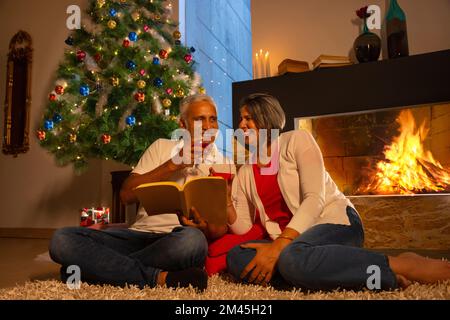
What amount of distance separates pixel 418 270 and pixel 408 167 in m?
1.35

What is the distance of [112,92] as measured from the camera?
2293mm

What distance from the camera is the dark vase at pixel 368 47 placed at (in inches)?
87.0

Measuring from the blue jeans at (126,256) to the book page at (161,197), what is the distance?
0.40ft

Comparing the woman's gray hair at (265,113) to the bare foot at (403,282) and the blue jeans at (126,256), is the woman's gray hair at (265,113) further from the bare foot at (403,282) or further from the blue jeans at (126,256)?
the bare foot at (403,282)

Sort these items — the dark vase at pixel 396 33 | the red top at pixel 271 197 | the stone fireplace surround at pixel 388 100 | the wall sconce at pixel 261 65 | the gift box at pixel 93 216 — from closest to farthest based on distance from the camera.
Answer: the red top at pixel 271 197 < the stone fireplace surround at pixel 388 100 < the dark vase at pixel 396 33 < the wall sconce at pixel 261 65 < the gift box at pixel 93 216

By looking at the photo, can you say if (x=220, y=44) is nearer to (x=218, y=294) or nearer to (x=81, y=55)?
(x=81, y=55)

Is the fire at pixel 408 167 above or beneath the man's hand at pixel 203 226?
above

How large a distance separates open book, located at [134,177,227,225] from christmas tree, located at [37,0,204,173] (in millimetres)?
1261

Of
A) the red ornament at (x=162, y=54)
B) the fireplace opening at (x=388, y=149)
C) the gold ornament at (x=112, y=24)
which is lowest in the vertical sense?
the fireplace opening at (x=388, y=149)

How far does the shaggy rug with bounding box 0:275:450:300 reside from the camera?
0.93 metres

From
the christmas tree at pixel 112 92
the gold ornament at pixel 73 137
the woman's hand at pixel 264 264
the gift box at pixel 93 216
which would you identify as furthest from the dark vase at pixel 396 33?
the gift box at pixel 93 216

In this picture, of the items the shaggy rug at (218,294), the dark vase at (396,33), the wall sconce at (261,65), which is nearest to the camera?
the shaggy rug at (218,294)

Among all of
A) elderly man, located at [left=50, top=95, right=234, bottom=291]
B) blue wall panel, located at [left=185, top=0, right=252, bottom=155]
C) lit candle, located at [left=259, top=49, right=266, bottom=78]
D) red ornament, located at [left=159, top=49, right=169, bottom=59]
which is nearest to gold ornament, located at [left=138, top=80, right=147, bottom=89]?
red ornament, located at [left=159, top=49, right=169, bottom=59]
